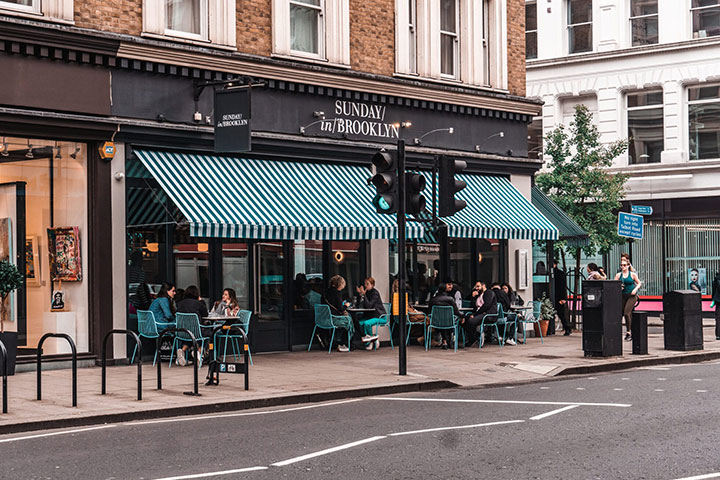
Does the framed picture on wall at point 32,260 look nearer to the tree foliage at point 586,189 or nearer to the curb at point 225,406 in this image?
the curb at point 225,406

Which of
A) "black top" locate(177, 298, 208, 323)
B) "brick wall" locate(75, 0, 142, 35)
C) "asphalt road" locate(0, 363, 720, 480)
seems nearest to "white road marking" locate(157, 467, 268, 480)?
"asphalt road" locate(0, 363, 720, 480)

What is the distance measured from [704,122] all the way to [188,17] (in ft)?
68.2

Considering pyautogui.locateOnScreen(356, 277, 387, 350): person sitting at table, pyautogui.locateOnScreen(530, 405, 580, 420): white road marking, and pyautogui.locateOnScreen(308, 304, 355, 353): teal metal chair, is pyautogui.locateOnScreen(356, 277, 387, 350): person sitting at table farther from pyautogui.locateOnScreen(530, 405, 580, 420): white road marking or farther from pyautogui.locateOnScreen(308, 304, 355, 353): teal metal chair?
pyautogui.locateOnScreen(530, 405, 580, 420): white road marking

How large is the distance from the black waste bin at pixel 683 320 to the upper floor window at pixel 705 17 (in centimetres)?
1620

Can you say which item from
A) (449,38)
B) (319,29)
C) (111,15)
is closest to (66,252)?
A: (111,15)

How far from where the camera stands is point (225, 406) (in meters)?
12.9

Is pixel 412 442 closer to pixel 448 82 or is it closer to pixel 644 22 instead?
pixel 448 82

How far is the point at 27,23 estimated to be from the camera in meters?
16.3

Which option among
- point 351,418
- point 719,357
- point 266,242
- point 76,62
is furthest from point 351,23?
point 351,418

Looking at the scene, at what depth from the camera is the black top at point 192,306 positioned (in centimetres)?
1733

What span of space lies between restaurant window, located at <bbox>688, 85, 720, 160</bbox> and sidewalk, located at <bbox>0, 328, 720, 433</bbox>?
14.2 m

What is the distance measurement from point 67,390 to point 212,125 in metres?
6.42

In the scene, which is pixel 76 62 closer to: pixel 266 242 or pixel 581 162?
pixel 266 242

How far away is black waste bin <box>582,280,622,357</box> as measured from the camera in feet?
61.0
